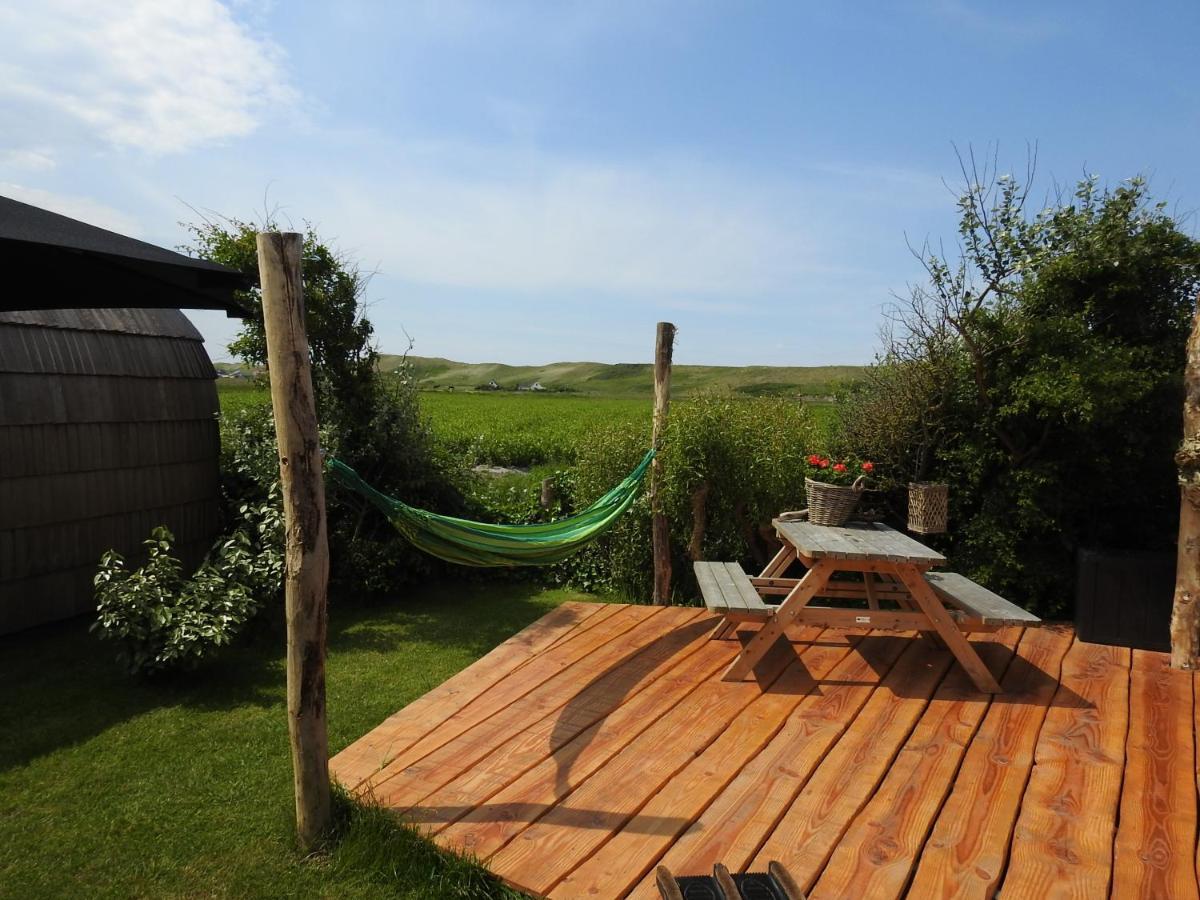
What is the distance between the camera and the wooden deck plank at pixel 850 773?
2180mm

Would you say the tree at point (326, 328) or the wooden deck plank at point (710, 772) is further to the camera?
the tree at point (326, 328)

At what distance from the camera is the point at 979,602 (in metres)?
3.30

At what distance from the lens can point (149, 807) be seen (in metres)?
2.70

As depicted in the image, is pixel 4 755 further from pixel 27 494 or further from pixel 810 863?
pixel 810 863

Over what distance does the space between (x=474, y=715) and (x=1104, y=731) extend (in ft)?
7.68

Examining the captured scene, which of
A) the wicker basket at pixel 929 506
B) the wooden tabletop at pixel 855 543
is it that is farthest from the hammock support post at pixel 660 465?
the wicker basket at pixel 929 506

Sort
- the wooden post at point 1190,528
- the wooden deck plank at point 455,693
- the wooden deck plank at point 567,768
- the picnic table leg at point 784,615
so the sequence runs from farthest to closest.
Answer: the wooden post at point 1190,528
the picnic table leg at point 784,615
the wooden deck plank at point 455,693
the wooden deck plank at point 567,768

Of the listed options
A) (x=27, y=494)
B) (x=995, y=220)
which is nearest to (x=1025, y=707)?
(x=995, y=220)

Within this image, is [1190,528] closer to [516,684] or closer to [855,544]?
[855,544]

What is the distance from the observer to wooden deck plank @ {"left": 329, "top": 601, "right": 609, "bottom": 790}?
9.14 ft

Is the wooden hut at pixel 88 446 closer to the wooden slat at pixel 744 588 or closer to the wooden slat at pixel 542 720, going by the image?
the wooden slat at pixel 542 720

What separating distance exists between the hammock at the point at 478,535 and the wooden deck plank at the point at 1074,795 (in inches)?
92.2

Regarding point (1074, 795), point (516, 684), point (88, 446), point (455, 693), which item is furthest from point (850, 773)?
point (88, 446)

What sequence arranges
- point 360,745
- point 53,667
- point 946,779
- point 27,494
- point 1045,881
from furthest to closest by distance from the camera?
point 27,494
point 53,667
point 360,745
point 946,779
point 1045,881
